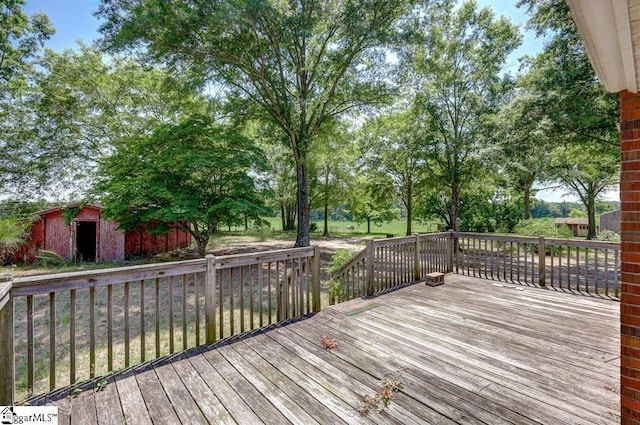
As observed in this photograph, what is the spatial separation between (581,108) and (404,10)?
19.9ft

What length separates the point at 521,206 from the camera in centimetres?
1833

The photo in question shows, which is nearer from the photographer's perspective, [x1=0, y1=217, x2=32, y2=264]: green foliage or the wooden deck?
the wooden deck

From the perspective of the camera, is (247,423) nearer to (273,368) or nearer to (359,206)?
(273,368)

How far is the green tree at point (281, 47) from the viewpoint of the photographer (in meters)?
8.15

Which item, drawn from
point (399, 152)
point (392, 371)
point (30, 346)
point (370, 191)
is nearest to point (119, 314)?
point (30, 346)

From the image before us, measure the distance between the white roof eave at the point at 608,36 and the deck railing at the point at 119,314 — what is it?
2.96 m

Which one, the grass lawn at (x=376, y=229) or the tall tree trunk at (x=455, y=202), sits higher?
the tall tree trunk at (x=455, y=202)

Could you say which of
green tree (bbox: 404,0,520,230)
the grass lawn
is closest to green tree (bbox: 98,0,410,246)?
green tree (bbox: 404,0,520,230)

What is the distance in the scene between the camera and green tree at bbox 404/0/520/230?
1162 centimetres

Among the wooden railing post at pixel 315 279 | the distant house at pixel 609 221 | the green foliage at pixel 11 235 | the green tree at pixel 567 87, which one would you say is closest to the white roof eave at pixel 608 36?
→ the wooden railing post at pixel 315 279

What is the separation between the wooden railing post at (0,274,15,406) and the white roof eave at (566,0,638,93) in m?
3.56

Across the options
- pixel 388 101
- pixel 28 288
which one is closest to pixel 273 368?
pixel 28 288

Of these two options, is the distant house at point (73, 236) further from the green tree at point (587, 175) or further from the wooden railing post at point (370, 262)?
the green tree at point (587, 175)

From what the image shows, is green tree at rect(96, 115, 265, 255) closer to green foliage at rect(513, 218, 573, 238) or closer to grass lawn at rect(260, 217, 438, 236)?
green foliage at rect(513, 218, 573, 238)
